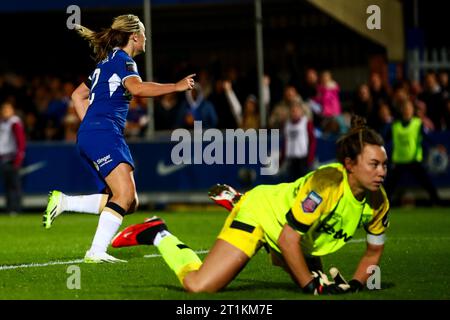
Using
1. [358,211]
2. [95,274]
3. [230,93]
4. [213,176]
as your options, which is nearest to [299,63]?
[230,93]

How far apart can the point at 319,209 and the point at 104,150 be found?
3.41m

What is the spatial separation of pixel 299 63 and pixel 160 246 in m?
15.6

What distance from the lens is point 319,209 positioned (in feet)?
24.1

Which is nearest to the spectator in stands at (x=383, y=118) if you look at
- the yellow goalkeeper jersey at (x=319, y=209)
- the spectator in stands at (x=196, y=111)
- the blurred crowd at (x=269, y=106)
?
the blurred crowd at (x=269, y=106)

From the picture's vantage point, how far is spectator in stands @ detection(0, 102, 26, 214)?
65.5 feet

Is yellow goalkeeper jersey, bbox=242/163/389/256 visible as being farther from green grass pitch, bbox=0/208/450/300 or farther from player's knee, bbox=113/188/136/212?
player's knee, bbox=113/188/136/212

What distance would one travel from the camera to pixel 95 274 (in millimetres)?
9414

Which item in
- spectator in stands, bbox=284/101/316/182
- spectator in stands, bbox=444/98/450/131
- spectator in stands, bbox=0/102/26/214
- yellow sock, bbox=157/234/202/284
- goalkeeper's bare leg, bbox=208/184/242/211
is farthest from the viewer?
spectator in stands, bbox=444/98/450/131

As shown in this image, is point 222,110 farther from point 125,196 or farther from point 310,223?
point 310,223

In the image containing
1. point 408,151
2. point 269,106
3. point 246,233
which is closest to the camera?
point 246,233

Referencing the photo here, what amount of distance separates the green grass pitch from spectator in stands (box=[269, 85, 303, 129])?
14.2ft

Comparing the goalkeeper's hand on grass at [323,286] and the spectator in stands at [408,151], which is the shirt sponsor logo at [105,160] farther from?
the spectator in stands at [408,151]

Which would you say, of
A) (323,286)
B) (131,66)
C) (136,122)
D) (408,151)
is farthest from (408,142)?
(323,286)

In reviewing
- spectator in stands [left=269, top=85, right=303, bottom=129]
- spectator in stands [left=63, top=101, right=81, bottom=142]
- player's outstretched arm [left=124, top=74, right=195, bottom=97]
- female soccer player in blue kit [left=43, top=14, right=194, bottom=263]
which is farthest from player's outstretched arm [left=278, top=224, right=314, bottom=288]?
spectator in stands [left=63, top=101, right=81, bottom=142]
